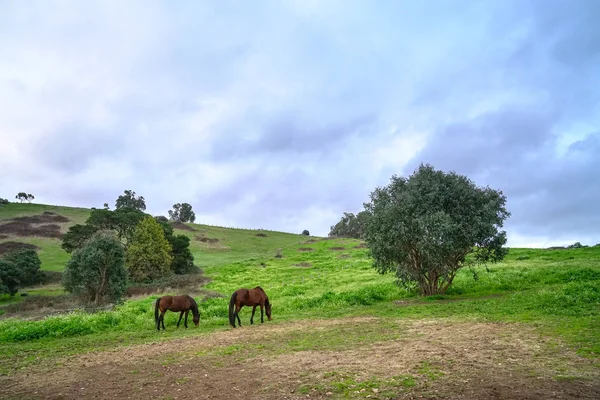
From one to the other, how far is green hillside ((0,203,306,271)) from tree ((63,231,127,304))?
108 feet

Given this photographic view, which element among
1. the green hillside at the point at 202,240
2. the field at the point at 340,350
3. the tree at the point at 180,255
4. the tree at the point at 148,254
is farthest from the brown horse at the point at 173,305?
the green hillside at the point at 202,240

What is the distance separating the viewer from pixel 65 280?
36500 mm

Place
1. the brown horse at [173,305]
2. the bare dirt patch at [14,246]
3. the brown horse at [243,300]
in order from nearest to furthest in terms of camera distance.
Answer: the brown horse at [243,300] → the brown horse at [173,305] → the bare dirt patch at [14,246]

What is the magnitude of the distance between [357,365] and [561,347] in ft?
19.1

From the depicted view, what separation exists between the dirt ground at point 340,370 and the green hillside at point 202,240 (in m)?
60.1

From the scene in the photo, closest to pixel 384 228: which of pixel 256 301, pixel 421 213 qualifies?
pixel 421 213

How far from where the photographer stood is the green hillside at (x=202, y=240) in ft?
245

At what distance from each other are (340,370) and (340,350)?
8.51 ft

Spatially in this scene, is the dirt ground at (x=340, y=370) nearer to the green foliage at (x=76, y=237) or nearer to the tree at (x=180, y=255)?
the tree at (x=180, y=255)

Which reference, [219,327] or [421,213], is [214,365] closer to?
[219,327]

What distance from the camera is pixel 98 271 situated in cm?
3594

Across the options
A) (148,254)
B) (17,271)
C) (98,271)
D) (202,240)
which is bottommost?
(98,271)

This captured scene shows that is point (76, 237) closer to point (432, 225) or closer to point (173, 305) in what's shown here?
point (173, 305)

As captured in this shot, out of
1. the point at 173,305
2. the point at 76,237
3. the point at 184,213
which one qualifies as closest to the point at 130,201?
the point at 184,213
